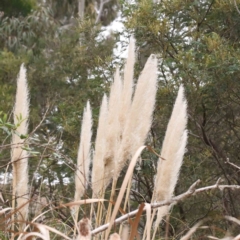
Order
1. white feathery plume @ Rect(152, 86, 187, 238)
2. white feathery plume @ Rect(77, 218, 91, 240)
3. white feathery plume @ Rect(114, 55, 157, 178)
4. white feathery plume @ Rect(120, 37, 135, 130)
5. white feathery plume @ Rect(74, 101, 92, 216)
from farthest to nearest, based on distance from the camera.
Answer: white feathery plume @ Rect(74, 101, 92, 216), white feathery plume @ Rect(120, 37, 135, 130), white feathery plume @ Rect(114, 55, 157, 178), white feathery plume @ Rect(152, 86, 187, 238), white feathery plume @ Rect(77, 218, 91, 240)

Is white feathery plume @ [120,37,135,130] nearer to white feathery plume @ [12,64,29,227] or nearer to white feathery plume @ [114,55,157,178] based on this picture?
white feathery plume @ [114,55,157,178]

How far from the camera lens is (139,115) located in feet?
6.77

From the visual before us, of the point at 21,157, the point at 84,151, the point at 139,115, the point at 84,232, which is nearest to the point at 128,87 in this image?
the point at 139,115

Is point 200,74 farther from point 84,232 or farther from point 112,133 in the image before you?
point 84,232

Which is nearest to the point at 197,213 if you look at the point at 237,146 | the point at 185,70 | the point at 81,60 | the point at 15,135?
the point at 237,146

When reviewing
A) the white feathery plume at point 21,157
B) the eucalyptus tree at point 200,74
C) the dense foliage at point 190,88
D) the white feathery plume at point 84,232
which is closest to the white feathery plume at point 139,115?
the white feathery plume at point 21,157

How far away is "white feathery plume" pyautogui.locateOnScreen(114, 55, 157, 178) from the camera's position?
2.05m

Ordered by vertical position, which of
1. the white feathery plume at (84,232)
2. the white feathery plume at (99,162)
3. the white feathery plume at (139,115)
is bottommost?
the white feathery plume at (84,232)

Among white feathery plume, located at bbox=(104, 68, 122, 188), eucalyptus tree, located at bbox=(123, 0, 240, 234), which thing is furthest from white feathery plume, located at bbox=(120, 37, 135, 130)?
eucalyptus tree, located at bbox=(123, 0, 240, 234)

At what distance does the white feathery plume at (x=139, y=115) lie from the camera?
2053 millimetres

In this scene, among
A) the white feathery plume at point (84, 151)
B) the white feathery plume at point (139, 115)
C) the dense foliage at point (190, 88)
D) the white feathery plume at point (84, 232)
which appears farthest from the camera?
the dense foliage at point (190, 88)

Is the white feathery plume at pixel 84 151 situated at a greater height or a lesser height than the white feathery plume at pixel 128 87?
lesser

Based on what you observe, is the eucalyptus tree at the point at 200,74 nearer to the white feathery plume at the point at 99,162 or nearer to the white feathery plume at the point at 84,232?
the white feathery plume at the point at 99,162

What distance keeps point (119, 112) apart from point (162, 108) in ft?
11.7
